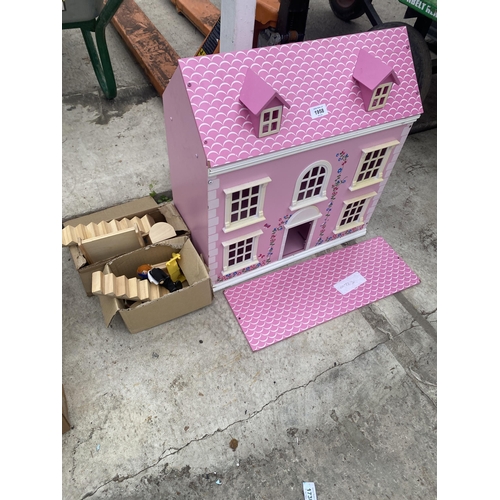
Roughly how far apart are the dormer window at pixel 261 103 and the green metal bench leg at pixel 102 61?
13.4 ft

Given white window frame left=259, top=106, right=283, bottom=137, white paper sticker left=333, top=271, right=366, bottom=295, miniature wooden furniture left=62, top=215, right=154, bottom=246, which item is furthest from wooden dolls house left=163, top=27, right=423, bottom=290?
white paper sticker left=333, top=271, right=366, bottom=295

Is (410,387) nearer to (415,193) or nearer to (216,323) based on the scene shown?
(216,323)

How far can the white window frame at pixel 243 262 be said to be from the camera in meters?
3.56

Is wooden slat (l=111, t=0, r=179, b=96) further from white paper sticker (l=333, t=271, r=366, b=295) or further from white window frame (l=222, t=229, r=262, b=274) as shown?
white paper sticker (l=333, t=271, r=366, b=295)

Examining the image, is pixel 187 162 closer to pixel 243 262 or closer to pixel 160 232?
pixel 160 232

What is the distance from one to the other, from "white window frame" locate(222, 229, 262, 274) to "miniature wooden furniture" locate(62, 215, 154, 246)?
925 mm

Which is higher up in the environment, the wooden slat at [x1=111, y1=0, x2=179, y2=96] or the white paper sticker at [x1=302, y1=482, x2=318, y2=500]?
the wooden slat at [x1=111, y1=0, x2=179, y2=96]

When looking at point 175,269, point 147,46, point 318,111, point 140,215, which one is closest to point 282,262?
point 175,269

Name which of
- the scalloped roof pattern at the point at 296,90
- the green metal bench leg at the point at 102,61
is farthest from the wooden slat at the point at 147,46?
the scalloped roof pattern at the point at 296,90

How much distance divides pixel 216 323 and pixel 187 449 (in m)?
1.18

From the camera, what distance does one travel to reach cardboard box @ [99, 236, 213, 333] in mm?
3430

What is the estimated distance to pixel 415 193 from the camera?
5426 mm

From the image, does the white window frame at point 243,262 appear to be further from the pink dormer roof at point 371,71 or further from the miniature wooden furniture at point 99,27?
the miniature wooden furniture at point 99,27

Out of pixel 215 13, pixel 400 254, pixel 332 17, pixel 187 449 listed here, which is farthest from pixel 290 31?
pixel 187 449
